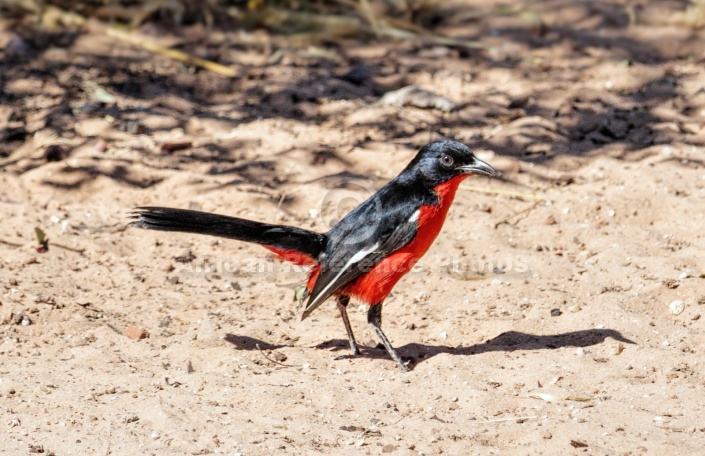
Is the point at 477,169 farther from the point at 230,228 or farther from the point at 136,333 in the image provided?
the point at 136,333

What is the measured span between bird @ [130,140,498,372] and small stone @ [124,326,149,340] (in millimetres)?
700

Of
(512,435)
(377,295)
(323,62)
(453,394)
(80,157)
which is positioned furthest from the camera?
(323,62)

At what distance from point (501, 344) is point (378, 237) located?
92cm

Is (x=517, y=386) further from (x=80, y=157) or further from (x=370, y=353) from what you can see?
(x=80, y=157)

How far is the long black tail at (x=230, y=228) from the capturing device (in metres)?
4.81

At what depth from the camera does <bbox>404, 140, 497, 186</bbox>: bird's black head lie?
17.1 feet

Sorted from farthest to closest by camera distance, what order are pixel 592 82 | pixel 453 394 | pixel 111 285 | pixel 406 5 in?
pixel 406 5 < pixel 592 82 < pixel 111 285 < pixel 453 394

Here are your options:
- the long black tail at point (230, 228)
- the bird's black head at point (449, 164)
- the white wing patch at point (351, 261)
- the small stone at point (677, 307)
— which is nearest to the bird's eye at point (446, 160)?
the bird's black head at point (449, 164)

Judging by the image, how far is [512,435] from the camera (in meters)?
4.14

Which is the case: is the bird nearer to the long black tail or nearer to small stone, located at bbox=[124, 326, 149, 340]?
the long black tail

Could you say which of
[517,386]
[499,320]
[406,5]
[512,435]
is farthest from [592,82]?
[512,435]

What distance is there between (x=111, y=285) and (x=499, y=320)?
2403mm

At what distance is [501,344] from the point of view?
17.2 ft

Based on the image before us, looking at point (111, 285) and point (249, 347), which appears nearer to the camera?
point (249, 347)
